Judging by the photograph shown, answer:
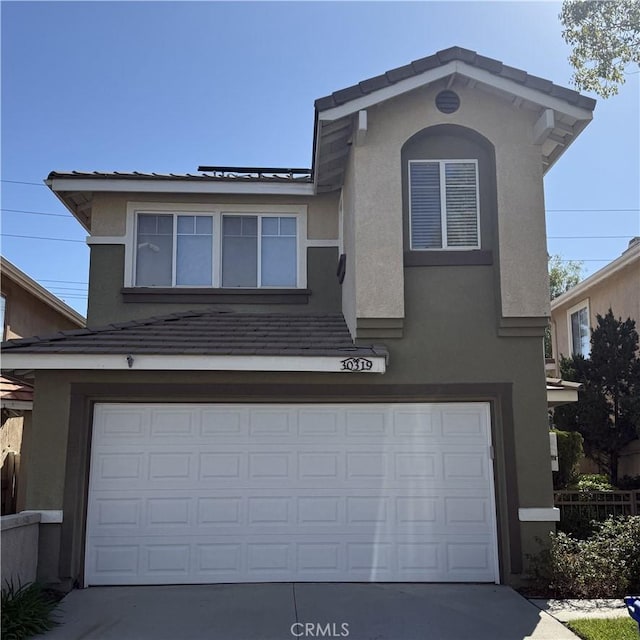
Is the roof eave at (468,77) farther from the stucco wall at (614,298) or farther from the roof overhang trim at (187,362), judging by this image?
the stucco wall at (614,298)

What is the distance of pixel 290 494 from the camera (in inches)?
378

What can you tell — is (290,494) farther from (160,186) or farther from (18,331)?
(18,331)

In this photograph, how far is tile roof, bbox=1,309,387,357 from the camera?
918 cm

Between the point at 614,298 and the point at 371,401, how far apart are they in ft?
33.1

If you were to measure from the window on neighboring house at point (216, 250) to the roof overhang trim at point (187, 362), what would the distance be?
2.95 meters

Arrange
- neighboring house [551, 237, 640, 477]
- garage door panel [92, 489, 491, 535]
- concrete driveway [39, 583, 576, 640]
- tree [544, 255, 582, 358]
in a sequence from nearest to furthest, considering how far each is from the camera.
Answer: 1. concrete driveway [39, 583, 576, 640]
2. garage door panel [92, 489, 491, 535]
3. neighboring house [551, 237, 640, 477]
4. tree [544, 255, 582, 358]

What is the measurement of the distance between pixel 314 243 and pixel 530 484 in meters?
5.11

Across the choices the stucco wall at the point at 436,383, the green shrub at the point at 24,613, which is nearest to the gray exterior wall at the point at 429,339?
the stucco wall at the point at 436,383

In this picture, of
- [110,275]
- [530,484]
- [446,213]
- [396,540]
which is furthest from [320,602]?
[110,275]

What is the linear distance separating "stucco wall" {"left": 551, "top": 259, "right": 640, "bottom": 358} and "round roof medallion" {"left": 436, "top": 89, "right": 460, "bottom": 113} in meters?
7.95

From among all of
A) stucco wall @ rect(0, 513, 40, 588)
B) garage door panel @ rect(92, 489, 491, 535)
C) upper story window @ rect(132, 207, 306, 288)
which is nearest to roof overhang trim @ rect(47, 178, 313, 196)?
upper story window @ rect(132, 207, 306, 288)

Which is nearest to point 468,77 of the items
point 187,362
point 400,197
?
point 400,197

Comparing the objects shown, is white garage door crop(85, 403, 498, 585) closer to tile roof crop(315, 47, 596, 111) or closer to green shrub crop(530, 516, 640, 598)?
green shrub crop(530, 516, 640, 598)

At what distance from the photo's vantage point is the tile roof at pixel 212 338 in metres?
9.18
